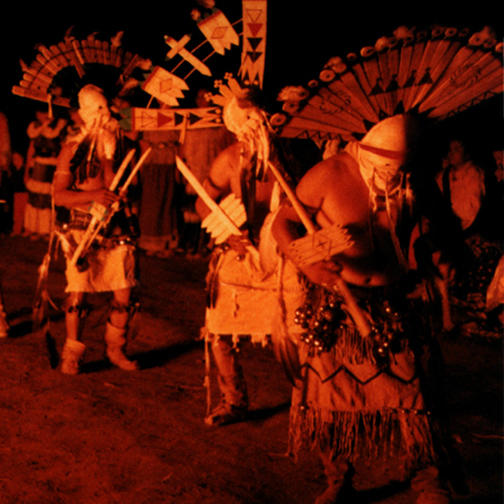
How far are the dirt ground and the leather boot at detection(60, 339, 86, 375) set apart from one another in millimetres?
69

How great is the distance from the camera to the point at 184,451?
417 cm

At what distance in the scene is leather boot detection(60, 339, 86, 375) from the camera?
535 cm

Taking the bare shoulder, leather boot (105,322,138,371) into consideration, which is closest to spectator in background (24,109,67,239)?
leather boot (105,322,138,371)

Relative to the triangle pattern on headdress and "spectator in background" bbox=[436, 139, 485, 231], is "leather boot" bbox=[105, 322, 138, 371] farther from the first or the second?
"spectator in background" bbox=[436, 139, 485, 231]

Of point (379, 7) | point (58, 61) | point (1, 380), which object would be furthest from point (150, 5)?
point (1, 380)

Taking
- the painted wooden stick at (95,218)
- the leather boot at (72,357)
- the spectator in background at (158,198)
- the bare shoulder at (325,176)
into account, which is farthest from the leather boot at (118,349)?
the spectator in background at (158,198)

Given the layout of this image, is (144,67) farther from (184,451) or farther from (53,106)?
(184,451)

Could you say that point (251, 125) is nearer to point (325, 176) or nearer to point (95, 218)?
point (325, 176)

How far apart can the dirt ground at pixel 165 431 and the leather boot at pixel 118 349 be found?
3.5 inches

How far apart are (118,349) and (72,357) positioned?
1.21 feet

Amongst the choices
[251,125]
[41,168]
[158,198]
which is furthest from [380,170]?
[41,168]

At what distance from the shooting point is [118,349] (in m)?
5.53

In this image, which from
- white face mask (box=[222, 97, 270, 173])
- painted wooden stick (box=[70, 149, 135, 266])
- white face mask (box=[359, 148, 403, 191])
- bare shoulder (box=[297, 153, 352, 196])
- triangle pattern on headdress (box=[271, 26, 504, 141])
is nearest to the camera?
triangle pattern on headdress (box=[271, 26, 504, 141])

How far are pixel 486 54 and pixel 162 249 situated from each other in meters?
7.90
